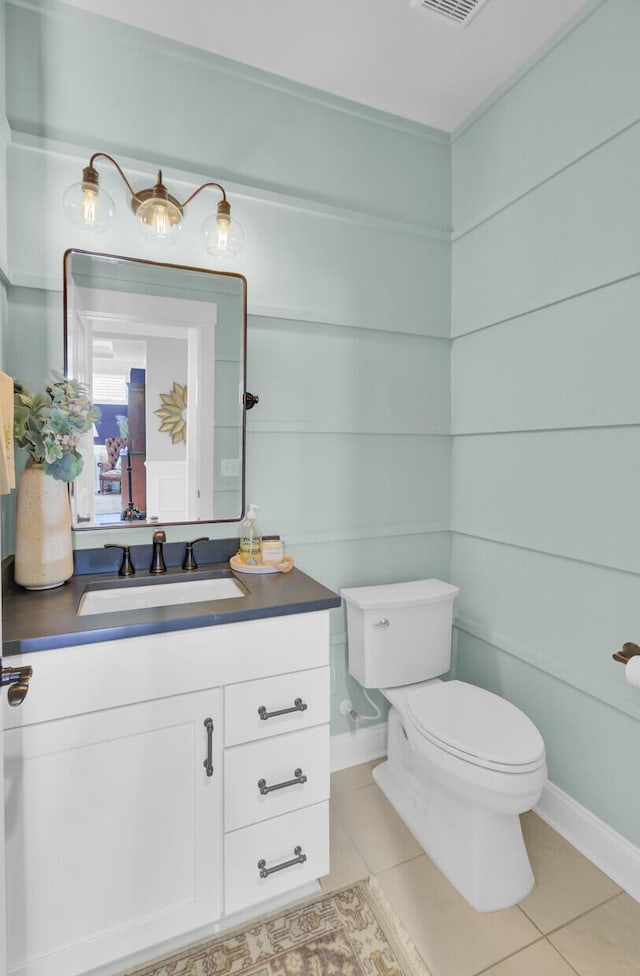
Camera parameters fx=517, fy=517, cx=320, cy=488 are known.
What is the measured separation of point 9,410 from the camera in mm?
997

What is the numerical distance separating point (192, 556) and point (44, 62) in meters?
1.57

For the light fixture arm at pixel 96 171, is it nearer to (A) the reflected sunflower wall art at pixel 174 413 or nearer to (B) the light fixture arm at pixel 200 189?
(B) the light fixture arm at pixel 200 189

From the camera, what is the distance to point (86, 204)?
1553mm

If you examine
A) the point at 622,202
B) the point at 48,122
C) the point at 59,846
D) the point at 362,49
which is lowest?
the point at 59,846

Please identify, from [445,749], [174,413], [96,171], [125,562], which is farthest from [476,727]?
[96,171]

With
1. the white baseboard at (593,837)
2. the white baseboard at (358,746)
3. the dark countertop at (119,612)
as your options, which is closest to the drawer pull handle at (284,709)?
the dark countertop at (119,612)

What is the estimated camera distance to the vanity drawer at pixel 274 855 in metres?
1.35

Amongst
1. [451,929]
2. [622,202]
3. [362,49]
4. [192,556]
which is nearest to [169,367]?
[192,556]

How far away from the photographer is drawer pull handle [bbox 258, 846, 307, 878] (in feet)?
4.50

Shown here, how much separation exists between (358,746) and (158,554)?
118 cm

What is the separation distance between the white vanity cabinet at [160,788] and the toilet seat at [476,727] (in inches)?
14.0

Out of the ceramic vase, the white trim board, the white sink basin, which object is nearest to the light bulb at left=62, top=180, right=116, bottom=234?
the ceramic vase

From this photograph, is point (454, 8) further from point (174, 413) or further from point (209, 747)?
point (209, 747)

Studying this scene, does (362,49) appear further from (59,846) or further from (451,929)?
(451,929)
